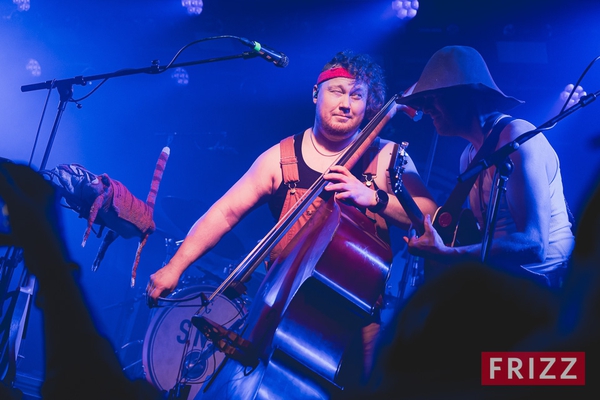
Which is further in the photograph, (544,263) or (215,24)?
(215,24)

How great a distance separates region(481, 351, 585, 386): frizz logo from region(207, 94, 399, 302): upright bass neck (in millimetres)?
1353

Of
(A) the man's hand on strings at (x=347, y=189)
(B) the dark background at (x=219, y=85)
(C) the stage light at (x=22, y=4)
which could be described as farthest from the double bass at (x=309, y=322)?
(C) the stage light at (x=22, y=4)

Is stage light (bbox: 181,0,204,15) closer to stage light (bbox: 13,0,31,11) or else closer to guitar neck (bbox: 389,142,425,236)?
stage light (bbox: 13,0,31,11)

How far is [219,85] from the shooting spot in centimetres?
718

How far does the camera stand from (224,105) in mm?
7203

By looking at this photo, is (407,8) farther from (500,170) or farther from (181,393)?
(181,393)

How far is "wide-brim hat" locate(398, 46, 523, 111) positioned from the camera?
3.01 metres

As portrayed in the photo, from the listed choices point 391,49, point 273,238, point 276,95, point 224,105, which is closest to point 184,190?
point 224,105

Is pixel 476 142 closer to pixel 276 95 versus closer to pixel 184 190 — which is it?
pixel 276 95

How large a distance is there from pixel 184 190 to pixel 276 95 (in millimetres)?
2229

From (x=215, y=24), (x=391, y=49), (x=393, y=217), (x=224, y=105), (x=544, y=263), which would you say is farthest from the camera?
(x=224, y=105)

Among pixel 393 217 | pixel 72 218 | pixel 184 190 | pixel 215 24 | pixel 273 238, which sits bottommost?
pixel 273 238

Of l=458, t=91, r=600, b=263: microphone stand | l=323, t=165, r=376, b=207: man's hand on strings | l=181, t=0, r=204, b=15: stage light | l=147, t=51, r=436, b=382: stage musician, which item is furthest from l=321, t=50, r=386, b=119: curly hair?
l=181, t=0, r=204, b=15: stage light

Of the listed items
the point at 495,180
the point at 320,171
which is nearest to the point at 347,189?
the point at 320,171
